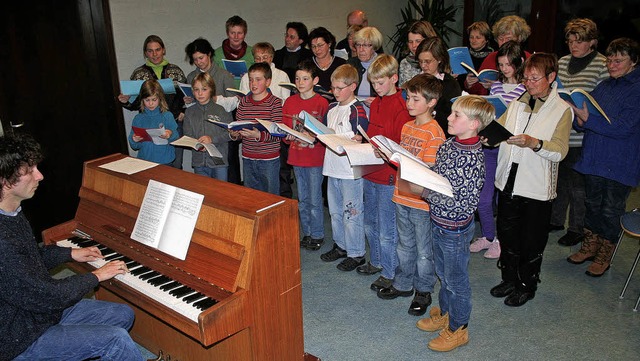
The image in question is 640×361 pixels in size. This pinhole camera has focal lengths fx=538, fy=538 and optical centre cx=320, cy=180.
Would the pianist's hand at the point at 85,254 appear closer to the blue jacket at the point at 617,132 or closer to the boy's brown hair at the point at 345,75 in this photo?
the boy's brown hair at the point at 345,75

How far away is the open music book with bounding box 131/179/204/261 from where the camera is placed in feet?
7.96

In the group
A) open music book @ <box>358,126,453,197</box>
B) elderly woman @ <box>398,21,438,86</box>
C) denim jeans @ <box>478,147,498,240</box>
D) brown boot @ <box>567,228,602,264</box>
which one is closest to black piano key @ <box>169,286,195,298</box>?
open music book @ <box>358,126,453,197</box>

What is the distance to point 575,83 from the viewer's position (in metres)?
3.93

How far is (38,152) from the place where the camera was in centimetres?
231

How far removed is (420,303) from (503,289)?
593 mm

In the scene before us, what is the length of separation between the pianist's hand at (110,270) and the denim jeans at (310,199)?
1903 millimetres

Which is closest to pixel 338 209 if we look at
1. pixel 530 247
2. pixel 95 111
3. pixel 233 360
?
pixel 530 247

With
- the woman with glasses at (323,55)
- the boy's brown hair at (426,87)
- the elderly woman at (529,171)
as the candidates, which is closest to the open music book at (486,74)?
the elderly woman at (529,171)

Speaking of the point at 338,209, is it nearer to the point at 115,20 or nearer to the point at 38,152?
the point at 38,152

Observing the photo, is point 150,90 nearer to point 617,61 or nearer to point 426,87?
point 426,87

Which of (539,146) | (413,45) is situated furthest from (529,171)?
(413,45)

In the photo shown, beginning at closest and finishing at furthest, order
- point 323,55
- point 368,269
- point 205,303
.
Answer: point 205,303 < point 368,269 < point 323,55

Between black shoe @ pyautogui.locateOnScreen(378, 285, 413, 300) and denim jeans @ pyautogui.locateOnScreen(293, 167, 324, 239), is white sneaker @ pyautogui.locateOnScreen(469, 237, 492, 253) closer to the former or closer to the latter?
black shoe @ pyautogui.locateOnScreen(378, 285, 413, 300)

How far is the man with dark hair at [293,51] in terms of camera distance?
515 centimetres
